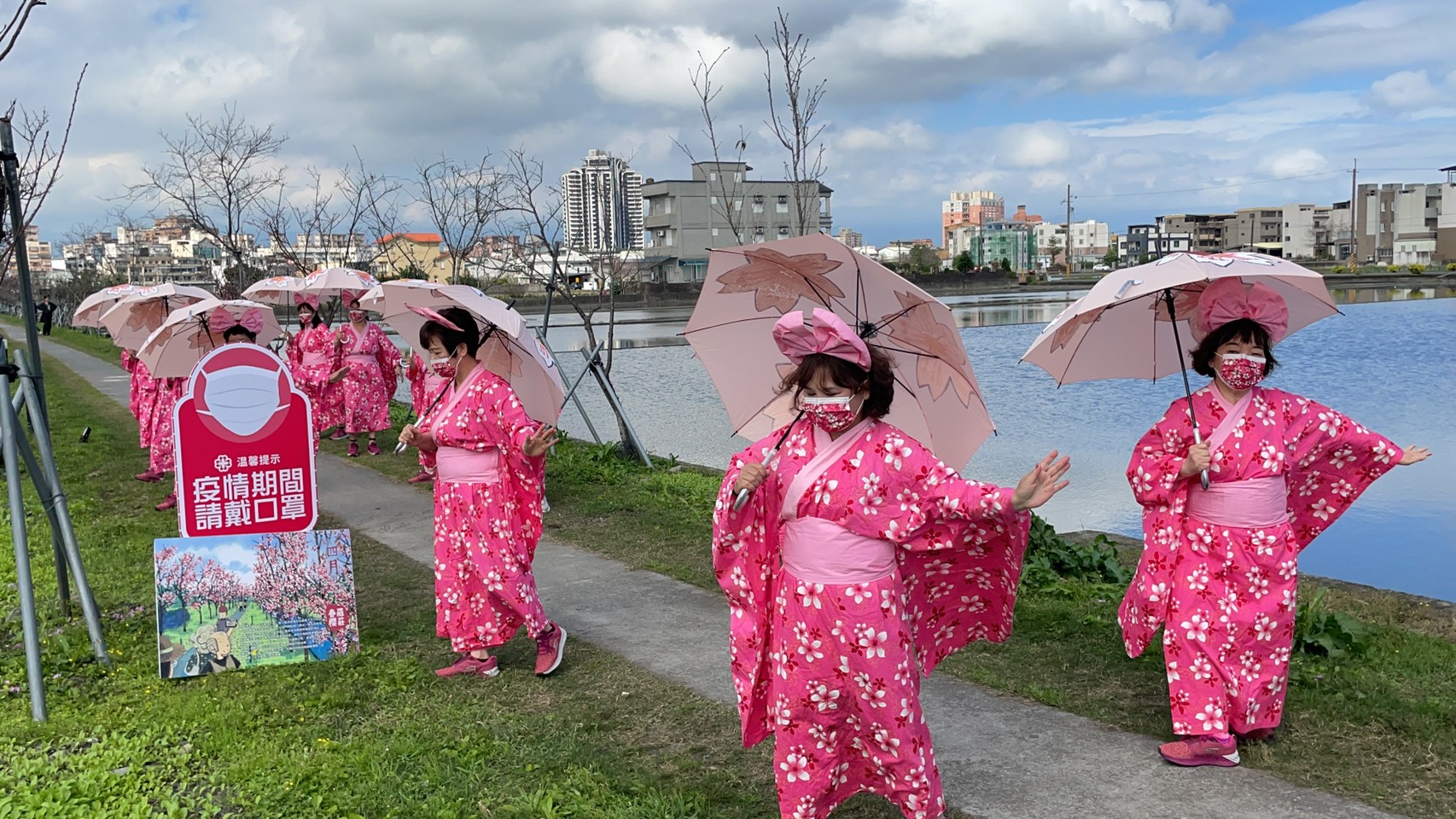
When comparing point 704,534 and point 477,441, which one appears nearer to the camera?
point 477,441

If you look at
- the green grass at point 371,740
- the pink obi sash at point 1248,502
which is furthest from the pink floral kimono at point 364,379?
the pink obi sash at point 1248,502

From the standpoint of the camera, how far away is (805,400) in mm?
3297

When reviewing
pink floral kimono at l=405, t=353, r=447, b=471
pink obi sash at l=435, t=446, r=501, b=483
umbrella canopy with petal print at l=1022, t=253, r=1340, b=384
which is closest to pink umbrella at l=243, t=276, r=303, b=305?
pink floral kimono at l=405, t=353, r=447, b=471

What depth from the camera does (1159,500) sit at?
414cm

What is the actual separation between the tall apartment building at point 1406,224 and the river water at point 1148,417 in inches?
1821

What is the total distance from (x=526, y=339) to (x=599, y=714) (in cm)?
173

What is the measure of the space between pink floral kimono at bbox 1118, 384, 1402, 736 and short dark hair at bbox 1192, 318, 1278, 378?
103 mm

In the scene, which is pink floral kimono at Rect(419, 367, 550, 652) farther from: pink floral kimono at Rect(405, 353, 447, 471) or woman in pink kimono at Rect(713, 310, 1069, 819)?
pink floral kimono at Rect(405, 353, 447, 471)

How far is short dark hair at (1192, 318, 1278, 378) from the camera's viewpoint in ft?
13.0

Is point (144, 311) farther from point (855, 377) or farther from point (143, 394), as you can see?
point (855, 377)

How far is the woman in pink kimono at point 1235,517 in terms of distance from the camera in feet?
12.9

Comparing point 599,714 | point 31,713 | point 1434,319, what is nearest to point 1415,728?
point 599,714

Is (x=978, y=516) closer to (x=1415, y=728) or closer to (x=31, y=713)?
(x=1415, y=728)

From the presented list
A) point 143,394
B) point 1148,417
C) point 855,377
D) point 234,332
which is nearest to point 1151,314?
point 855,377
